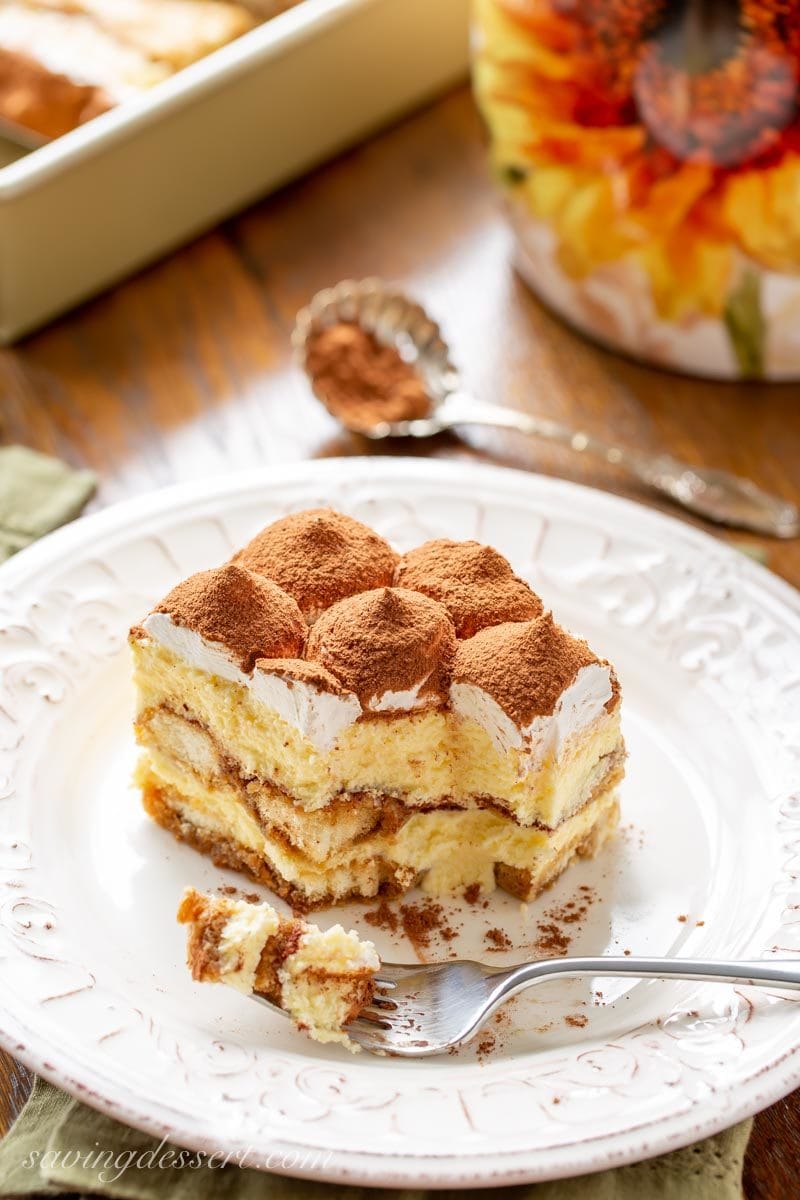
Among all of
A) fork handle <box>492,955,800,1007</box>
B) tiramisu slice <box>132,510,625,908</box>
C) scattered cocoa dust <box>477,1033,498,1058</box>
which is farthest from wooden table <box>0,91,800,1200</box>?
scattered cocoa dust <box>477,1033,498,1058</box>

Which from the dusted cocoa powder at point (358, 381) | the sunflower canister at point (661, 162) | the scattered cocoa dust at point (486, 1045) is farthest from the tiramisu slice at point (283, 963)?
the sunflower canister at point (661, 162)

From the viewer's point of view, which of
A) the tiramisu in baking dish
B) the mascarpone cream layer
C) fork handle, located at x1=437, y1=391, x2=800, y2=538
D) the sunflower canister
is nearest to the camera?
the mascarpone cream layer

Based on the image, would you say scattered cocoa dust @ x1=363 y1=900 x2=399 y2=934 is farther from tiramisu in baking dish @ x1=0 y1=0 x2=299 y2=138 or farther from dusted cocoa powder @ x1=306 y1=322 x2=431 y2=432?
tiramisu in baking dish @ x1=0 y1=0 x2=299 y2=138

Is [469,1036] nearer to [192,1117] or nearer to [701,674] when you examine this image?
[192,1117]

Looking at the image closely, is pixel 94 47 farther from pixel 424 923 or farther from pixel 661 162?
pixel 424 923

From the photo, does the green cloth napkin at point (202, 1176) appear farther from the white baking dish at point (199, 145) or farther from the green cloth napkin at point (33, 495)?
the white baking dish at point (199, 145)

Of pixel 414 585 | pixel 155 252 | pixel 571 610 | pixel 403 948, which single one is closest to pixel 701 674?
pixel 571 610
